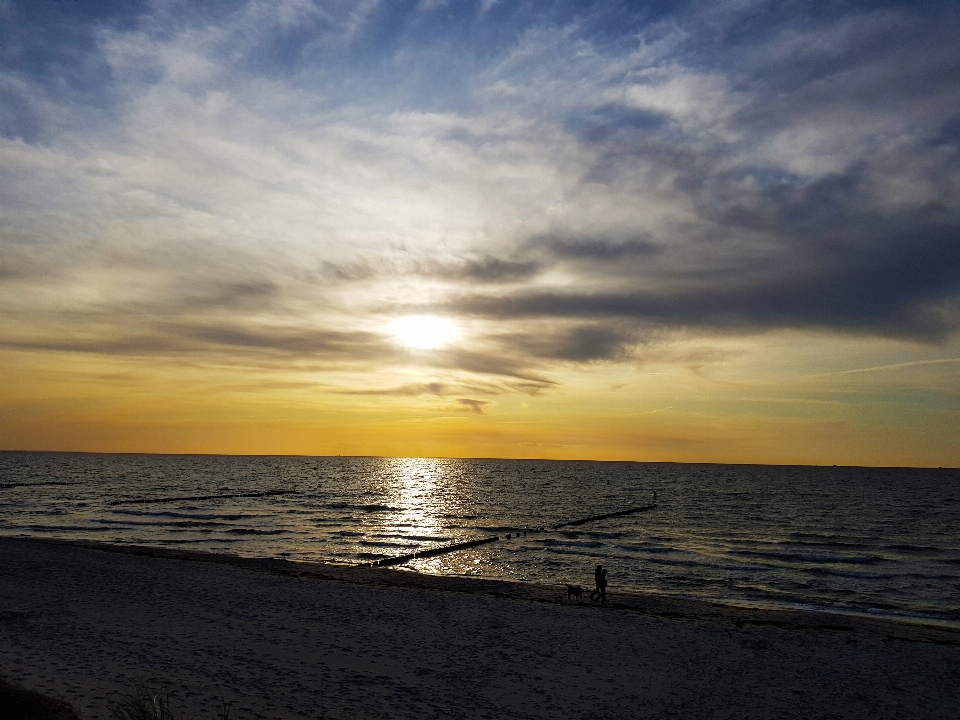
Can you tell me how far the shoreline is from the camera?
82.6 feet

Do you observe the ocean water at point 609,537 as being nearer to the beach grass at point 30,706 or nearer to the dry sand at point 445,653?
the dry sand at point 445,653

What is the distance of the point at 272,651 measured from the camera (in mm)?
19469

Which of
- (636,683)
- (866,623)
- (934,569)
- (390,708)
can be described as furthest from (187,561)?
(934,569)

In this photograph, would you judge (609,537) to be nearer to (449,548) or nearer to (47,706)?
(449,548)

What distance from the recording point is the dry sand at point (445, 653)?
16.0 meters

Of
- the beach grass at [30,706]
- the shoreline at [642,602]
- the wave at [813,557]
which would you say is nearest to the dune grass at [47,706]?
the beach grass at [30,706]

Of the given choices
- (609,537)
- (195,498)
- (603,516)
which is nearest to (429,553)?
(609,537)

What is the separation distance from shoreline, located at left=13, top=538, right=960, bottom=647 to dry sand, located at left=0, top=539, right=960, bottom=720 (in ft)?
0.63

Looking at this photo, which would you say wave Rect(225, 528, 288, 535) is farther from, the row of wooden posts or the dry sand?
the dry sand

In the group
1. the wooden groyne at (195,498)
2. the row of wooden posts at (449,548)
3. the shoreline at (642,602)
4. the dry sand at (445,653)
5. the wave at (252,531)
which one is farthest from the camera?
the wooden groyne at (195,498)

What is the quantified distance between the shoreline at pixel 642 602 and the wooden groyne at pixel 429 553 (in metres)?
2.03

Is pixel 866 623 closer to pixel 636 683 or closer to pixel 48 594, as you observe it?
pixel 636 683

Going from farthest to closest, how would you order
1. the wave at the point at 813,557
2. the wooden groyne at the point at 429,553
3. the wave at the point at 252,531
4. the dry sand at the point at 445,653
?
the wave at the point at 252,531 → the wave at the point at 813,557 → the wooden groyne at the point at 429,553 → the dry sand at the point at 445,653

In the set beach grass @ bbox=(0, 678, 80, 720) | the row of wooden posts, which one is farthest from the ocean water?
beach grass @ bbox=(0, 678, 80, 720)
